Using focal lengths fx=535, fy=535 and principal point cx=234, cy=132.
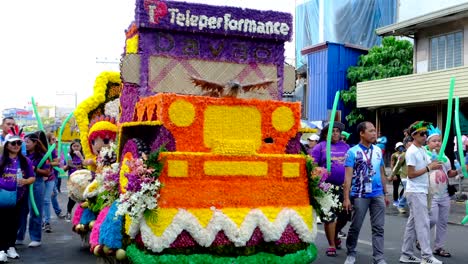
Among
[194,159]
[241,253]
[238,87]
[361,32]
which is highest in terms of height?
[361,32]

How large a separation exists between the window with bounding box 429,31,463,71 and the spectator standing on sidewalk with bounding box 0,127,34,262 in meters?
15.4

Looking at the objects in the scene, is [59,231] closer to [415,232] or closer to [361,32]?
[415,232]

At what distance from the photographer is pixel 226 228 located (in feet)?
16.3

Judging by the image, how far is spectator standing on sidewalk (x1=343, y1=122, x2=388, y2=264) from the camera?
20.6 feet

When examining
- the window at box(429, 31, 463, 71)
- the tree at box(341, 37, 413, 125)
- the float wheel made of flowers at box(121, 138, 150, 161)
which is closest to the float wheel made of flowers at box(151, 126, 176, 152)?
the float wheel made of flowers at box(121, 138, 150, 161)

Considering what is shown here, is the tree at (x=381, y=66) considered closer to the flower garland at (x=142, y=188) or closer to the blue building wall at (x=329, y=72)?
the blue building wall at (x=329, y=72)

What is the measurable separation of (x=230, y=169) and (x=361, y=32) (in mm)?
29146

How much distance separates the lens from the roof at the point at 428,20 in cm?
1686

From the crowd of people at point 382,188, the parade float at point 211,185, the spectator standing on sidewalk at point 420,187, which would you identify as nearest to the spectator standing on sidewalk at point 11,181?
the parade float at point 211,185

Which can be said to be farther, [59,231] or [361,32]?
[361,32]

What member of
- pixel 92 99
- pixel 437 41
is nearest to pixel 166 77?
pixel 92 99

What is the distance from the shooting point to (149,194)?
4.68 meters

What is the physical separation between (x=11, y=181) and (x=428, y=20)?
15.1 metres

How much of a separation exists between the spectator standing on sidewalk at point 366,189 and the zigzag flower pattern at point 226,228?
1.18 metres
